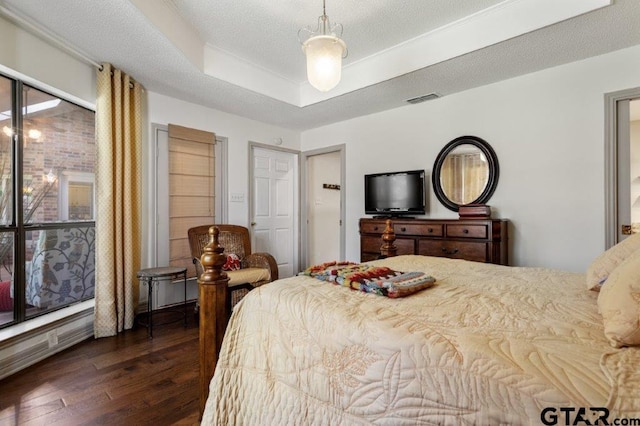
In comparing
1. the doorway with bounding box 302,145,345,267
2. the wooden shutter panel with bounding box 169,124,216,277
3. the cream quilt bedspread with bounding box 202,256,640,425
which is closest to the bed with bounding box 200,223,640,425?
the cream quilt bedspread with bounding box 202,256,640,425

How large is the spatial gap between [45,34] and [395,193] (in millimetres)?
3566

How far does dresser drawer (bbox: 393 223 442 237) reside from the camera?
328 centimetres

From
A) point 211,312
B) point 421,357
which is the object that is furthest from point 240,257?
point 421,357

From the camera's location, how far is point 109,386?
202 cm

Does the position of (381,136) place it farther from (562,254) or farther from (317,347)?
(317,347)

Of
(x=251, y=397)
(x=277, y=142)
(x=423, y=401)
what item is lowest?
(x=251, y=397)

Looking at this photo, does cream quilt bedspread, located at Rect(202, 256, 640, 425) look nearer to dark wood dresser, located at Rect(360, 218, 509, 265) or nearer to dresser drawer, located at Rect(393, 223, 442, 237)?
dark wood dresser, located at Rect(360, 218, 509, 265)

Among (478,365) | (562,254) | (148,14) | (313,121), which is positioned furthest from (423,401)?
(313,121)

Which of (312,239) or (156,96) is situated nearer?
(156,96)

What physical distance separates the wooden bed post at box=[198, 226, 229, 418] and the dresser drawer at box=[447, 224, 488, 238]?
2453mm

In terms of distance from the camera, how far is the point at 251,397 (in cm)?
123

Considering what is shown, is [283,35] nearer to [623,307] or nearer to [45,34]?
[45,34]

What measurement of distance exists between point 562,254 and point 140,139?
4286 millimetres

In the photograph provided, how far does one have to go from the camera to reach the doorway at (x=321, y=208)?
517 centimetres
